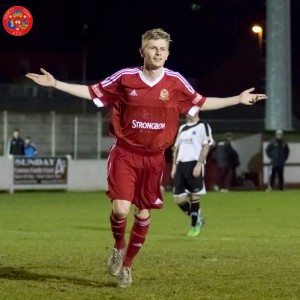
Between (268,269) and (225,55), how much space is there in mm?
63632

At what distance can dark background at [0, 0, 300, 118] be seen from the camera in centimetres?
6869

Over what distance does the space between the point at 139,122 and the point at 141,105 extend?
0.53 feet

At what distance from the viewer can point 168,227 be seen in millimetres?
17344

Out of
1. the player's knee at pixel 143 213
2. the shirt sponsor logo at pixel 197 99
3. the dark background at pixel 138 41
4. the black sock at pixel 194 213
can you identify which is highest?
the dark background at pixel 138 41

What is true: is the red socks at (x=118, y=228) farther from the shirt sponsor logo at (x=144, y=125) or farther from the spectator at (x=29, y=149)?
the spectator at (x=29, y=149)

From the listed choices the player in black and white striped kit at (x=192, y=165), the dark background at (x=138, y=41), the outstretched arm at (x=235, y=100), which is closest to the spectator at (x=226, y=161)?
the player in black and white striped kit at (x=192, y=165)

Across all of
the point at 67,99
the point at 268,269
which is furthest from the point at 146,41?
the point at 67,99

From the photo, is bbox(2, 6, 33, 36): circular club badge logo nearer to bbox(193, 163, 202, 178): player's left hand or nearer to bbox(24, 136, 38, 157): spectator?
bbox(24, 136, 38, 157): spectator

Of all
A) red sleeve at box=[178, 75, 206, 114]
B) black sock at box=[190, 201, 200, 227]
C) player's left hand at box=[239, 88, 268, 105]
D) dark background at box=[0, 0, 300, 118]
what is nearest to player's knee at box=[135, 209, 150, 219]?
red sleeve at box=[178, 75, 206, 114]

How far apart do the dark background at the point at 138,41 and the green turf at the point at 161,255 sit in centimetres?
4724

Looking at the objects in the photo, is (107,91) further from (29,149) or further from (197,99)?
(29,149)

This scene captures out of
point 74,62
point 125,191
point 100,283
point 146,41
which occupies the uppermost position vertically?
point 74,62

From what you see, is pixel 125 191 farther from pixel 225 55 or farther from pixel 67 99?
pixel 225 55

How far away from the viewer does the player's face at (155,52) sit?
912 centimetres
